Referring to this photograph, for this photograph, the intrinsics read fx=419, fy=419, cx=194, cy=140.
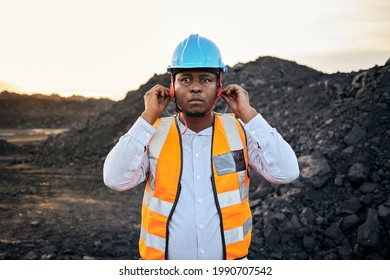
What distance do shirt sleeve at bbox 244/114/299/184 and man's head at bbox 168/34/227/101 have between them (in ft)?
1.38

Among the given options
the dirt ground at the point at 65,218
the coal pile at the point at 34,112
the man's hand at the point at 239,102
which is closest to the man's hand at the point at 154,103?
the man's hand at the point at 239,102

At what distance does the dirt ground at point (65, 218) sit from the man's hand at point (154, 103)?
4307 millimetres

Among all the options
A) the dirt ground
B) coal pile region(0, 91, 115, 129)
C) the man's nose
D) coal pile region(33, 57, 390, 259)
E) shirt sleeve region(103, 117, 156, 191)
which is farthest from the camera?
coal pile region(0, 91, 115, 129)

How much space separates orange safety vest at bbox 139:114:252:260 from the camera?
2922 mm

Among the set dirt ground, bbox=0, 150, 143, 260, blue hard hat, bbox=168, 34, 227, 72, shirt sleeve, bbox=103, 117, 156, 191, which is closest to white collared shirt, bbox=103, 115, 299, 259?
shirt sleeve, bbox=103, 117, 156, 191

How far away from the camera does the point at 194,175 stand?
2967 mm

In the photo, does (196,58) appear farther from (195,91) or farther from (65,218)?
(65,218)

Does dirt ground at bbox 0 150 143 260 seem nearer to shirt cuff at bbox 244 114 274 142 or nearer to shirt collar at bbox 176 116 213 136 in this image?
shirt collar at bbox 176 116 213 136

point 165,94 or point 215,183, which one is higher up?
point 165,94

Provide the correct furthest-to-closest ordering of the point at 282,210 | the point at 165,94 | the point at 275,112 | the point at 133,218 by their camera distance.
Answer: the point at 275,112
the point at 133,218
the point at 282,210
the point at 165,94

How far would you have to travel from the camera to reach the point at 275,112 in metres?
11.1
